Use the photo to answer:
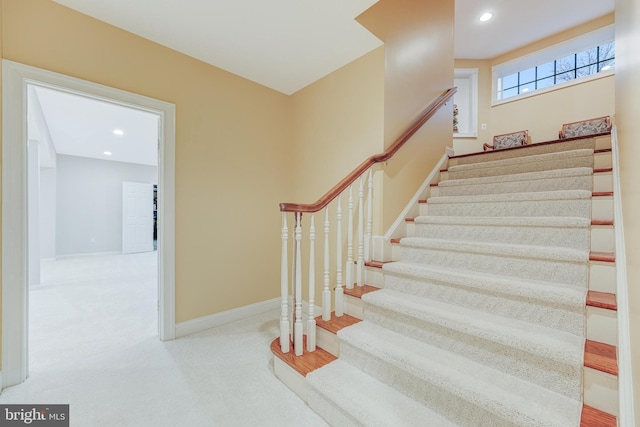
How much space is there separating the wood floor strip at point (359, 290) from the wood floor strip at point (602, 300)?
111 centimetres

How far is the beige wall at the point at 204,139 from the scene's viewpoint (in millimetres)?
1767

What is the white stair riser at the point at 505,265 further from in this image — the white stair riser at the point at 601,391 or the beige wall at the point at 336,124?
the beige wall at the point at 336,124

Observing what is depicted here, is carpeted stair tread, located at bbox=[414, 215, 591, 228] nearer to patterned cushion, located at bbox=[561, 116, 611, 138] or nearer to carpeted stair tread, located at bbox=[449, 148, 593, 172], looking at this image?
carpeted stair tread, located at bbox=[449, 148, 593, 172]

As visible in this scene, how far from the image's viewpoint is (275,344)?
1.78 meters

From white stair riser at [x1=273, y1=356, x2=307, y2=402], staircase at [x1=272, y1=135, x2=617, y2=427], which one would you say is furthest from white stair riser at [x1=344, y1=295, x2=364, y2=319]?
white stair riser at [x1=273, y1=356, x2=307, y2=402]

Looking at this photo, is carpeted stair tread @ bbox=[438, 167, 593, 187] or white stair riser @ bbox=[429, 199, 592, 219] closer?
white stair riser @ bbox=[429, 199, 592, 219]

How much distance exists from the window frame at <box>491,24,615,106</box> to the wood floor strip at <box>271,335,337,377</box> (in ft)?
18.1

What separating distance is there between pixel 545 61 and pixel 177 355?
6.81 meters

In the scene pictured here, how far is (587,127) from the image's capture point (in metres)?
3.87

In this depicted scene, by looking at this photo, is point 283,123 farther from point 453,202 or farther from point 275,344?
point 275,344

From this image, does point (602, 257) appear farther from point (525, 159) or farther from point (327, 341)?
point (327, 341)

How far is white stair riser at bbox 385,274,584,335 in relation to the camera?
47.6 inches

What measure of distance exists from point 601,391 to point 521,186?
1.61 m

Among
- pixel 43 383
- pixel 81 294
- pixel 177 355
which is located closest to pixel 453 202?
pixel 177 355
